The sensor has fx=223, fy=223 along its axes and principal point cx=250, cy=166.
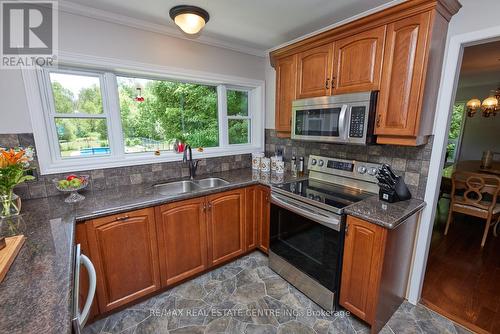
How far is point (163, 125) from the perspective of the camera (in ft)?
8.04

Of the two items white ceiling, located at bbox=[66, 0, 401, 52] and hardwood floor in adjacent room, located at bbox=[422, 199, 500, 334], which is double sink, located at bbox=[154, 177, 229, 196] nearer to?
white ceiling, located at bbox=[66, 0, 401, 52]

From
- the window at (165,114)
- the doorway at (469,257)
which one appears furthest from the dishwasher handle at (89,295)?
the doorway at (469,257)

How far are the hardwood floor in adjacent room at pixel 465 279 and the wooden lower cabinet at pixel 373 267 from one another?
0.51m

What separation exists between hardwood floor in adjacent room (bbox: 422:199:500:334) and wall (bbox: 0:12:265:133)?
9.63 ft

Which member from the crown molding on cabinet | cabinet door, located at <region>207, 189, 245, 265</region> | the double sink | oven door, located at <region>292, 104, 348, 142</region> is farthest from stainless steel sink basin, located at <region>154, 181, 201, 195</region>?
the crown molding on cabinet

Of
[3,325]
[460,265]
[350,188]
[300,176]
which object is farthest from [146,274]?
[460,265]

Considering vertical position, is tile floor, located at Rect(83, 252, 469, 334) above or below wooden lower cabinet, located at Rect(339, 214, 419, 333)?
below

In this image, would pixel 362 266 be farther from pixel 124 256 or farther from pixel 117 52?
pixel 117 52

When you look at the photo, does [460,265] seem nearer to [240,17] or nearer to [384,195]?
[384,195]

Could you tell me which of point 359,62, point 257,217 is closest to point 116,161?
point 257,217

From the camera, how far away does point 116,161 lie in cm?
207

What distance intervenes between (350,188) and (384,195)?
0.38 m

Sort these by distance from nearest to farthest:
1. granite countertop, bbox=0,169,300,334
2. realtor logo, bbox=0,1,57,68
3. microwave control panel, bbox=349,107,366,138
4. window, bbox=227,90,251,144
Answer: granite countertop, bbox=0,169,300,334 < realtor logo, bbox=0,1,57,68 < microwave control panel, bbox=349,107,366,138 < window, bbox=227,90,251,144

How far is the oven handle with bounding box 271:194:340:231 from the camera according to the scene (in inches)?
61.8
